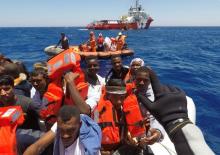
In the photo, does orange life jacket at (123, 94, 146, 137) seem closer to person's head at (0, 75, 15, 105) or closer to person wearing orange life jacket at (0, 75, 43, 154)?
person wearing orange life jacket at (0, 75, 43, 154)

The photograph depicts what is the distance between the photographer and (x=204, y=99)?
995cm

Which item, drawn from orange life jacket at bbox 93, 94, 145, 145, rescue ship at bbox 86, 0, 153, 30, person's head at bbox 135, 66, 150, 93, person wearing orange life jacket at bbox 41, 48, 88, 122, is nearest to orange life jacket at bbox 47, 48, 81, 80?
person wearing orange life jacket at bbox 41, 48, 88, 122

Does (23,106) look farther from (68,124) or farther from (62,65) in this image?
(68,124)

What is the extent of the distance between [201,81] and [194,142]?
1125 cm

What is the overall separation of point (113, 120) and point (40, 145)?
107 cm

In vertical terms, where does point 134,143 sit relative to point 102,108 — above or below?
below

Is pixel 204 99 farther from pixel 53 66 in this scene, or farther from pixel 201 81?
pixel 53 66

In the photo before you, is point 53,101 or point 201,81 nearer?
point 53,101

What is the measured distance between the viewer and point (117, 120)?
3.45 metres

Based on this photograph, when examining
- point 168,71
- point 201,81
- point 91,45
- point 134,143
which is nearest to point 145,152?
point 134,143

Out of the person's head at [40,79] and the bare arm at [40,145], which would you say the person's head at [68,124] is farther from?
the person's head at [40,79]

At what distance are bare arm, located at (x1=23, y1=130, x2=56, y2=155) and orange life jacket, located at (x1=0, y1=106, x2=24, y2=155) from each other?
147 millimetres

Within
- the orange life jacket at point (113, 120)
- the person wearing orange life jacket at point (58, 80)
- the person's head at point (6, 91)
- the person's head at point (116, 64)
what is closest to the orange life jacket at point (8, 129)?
the person wearing orange life jacket at point (58, 80)

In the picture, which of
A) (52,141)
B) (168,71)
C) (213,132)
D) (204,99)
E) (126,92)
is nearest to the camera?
(52,141)
